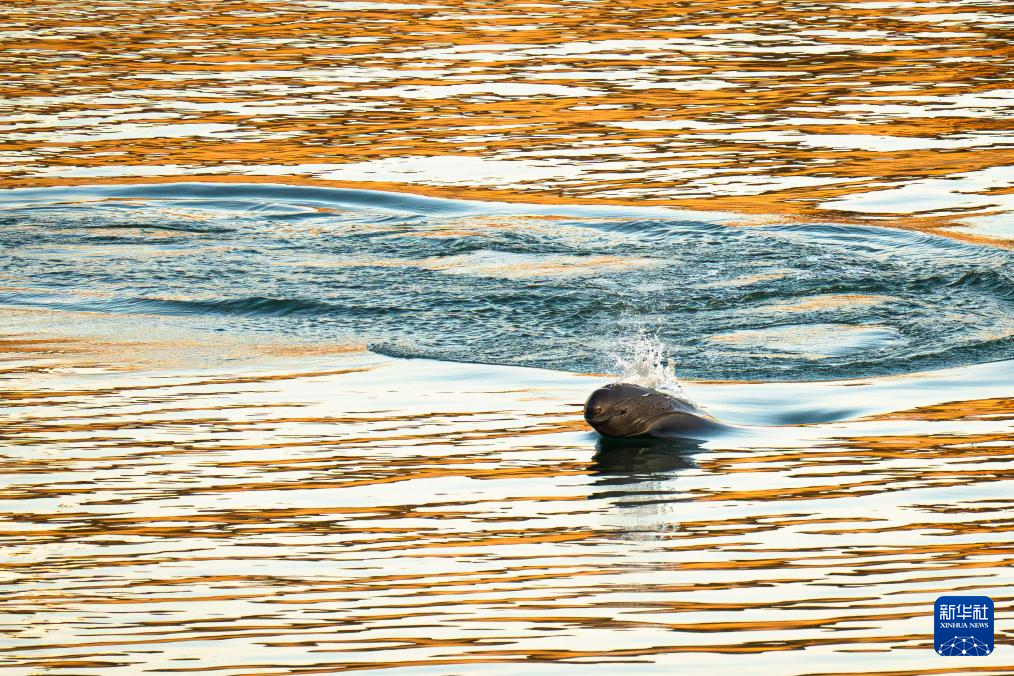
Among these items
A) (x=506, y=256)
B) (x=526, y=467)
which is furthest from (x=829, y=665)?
(x=506, y=256)

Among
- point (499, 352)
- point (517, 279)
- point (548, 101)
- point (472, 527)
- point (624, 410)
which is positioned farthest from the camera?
point (548, 101)

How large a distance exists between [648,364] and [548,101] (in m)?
9.34

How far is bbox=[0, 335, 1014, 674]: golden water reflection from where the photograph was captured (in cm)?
538

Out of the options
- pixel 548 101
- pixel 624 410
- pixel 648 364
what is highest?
pixel 548 101

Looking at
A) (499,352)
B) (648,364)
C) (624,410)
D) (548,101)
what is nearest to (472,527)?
(624,410)

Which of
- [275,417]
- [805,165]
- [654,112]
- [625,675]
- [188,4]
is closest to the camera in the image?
[625,675]

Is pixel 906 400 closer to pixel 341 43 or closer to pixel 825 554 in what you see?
pixel 825 554

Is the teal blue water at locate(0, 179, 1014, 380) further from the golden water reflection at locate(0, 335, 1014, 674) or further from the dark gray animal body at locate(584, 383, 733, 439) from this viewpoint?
the dark gray animal body at locate(584, 383, 733, 439)

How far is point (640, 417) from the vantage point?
26.5ft

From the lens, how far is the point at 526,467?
752 cm

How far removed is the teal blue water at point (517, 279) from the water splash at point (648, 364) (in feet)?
0.33

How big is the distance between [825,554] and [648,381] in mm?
2745

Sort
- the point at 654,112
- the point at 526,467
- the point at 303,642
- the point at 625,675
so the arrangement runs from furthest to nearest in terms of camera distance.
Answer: the point at 654,112
the point at 526,467
the point at 303,642
the point at 625,675

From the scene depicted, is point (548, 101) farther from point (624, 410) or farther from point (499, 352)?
point (624, 410)
